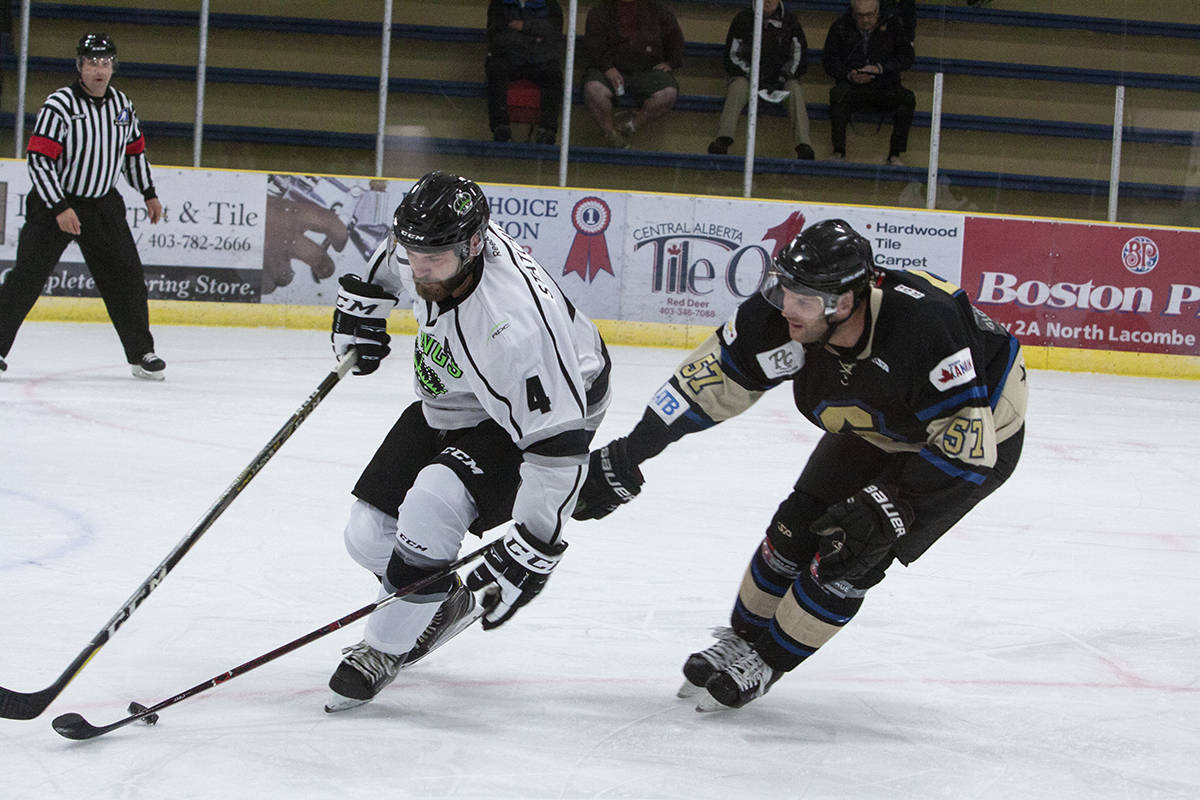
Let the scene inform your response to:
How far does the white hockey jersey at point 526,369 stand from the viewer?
7.47 ft

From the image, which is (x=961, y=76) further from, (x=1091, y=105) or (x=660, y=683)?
(x=660, y=683)

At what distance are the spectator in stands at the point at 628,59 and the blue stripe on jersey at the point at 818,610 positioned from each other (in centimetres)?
701

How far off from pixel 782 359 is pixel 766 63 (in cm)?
697

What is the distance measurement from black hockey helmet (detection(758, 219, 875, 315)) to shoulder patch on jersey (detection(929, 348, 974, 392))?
0.62ft

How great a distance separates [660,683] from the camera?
8.89 ft

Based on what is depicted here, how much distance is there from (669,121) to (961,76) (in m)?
2.16

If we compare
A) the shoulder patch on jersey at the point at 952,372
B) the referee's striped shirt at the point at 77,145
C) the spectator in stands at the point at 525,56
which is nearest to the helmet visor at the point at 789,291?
the shoulder patch on jersey at the point at 952,372

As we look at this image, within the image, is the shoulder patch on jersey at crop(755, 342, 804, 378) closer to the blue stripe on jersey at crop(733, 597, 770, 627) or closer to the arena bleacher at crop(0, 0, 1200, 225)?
the blue stripe on jersey at crop(733, 597, 770, 627)

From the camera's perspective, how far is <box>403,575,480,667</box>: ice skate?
268 cm

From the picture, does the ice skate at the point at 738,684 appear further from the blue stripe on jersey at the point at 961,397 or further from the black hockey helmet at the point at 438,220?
the black hockey helmet at the point at 438,220

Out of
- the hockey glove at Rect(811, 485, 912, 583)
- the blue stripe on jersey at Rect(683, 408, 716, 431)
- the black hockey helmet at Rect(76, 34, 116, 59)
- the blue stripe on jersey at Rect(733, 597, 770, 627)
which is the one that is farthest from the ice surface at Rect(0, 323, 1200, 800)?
the black hockey helmet at Rect(76, 34, 116, 59)

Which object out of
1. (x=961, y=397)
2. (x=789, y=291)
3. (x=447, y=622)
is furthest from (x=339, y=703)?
(x=961, y=397)

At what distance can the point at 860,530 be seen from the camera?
233cm

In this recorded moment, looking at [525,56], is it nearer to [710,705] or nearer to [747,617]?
[747,617]
